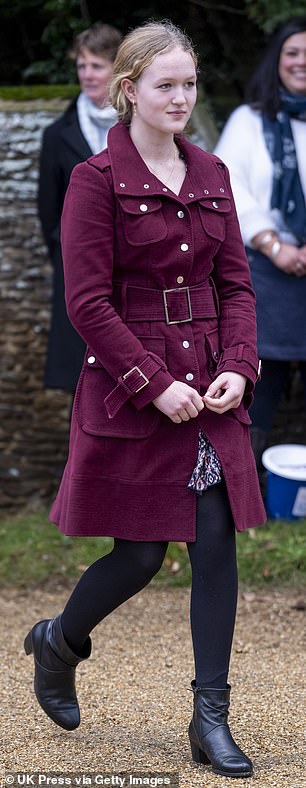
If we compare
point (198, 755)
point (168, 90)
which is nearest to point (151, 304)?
point (168, 90)

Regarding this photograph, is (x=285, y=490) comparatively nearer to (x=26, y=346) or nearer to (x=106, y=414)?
(x=26, y=346)

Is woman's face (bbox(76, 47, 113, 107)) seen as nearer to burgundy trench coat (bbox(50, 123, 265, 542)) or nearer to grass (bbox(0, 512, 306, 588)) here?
grass (bbox(0, 512, 306, 588))

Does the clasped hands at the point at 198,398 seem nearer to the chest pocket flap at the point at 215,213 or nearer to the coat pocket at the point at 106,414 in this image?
the coat pocket at the point at 106,414

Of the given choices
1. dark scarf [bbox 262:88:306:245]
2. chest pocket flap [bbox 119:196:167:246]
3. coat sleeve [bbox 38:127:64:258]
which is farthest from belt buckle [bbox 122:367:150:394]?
coat sleeve [bbox 38:127:64:258]

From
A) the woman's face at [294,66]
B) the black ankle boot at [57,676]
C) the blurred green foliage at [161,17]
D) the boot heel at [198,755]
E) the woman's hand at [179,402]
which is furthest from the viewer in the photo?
the blurred green foliage at [161,17]

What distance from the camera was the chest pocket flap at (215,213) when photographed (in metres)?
3.00

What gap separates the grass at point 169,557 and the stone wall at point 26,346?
606 mm

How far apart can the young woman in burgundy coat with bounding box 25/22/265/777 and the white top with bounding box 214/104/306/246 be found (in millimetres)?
1917

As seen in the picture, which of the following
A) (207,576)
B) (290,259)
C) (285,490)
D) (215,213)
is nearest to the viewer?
(207,576)

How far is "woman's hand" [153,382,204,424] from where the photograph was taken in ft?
9.29

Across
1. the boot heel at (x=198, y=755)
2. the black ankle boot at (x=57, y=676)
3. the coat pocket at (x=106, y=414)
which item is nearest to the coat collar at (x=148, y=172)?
the coat pocket at (x=106, y=414)

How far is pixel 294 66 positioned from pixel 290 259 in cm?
82

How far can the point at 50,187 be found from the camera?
539 cm

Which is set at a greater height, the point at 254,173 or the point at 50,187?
the point at 254,173
